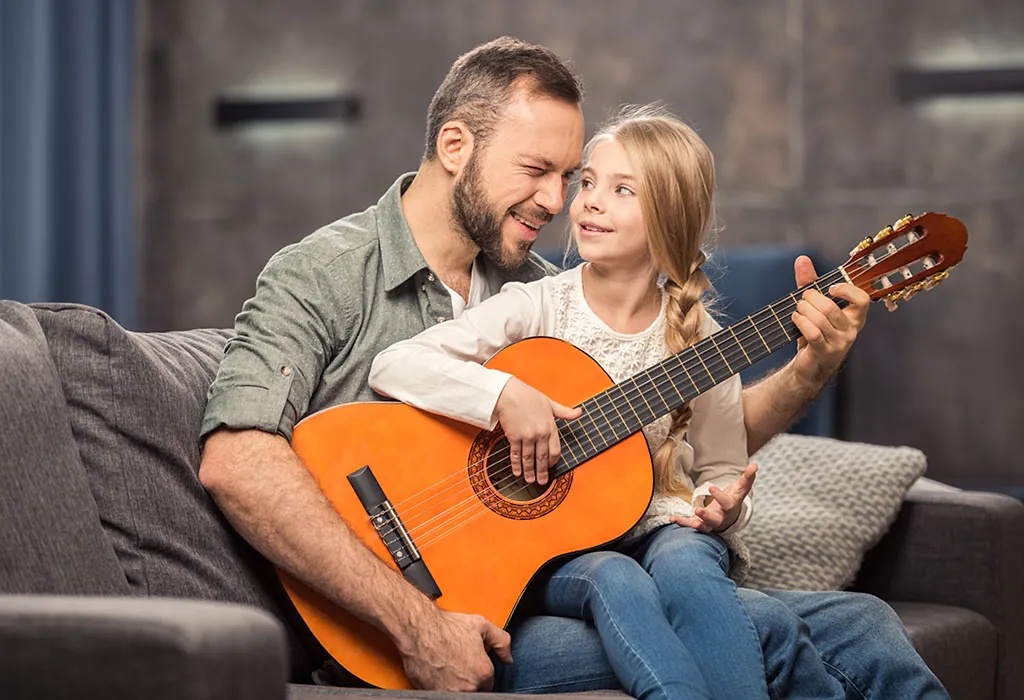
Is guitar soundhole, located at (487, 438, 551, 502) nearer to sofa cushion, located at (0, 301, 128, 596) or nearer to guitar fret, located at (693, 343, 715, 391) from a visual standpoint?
guitar fret, located at (693, 343, 715, 391)

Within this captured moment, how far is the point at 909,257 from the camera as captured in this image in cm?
179

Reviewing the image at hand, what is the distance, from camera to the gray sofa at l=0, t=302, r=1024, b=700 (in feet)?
3.14

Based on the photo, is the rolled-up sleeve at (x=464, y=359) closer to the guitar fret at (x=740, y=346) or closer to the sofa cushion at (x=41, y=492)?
the guitar fret at (x=740, y=346)

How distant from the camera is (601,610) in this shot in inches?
62.3

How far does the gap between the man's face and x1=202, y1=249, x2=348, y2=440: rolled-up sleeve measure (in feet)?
0.88

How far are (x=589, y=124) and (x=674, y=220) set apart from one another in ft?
7.66

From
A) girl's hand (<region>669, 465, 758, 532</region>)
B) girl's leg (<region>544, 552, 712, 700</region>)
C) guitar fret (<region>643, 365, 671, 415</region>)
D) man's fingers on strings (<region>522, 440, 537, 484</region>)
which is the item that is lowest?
girl's leg (<region>544, 552, 712, 700</region>)

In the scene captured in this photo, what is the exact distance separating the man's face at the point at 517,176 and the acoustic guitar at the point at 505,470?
0.26m

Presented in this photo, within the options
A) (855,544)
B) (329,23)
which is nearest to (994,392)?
(855,544)

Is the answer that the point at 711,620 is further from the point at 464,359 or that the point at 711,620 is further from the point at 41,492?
the point at 41,492

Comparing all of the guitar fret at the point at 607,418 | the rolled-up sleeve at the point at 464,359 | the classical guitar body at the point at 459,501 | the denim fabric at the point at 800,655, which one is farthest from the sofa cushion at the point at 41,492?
the guitar fret at the point at 607,418

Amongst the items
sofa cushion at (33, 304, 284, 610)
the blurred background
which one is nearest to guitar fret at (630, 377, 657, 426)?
sofa cushion at (33, 304, 284, 610)

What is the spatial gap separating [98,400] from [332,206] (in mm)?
2934

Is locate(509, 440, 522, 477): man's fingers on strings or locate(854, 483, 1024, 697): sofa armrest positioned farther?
locate(854, 483, 1024, 697): sofa armrest
